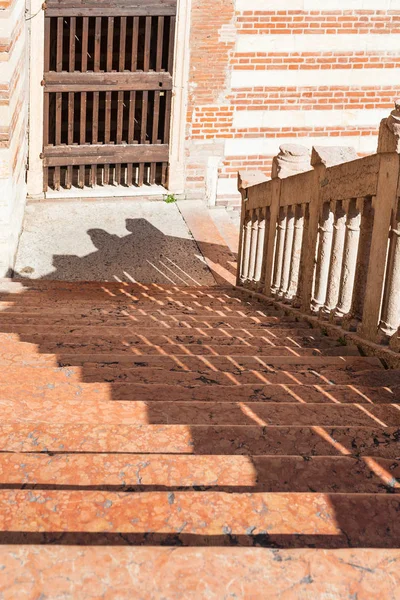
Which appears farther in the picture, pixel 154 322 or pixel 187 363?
pixel 154 322

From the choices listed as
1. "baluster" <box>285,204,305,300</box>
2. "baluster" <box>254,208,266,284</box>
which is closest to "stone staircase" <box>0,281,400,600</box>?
"baluster" <box>285,204,305,300</box>

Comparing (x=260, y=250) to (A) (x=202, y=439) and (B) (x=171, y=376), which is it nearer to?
(B) (x=171, y=376)

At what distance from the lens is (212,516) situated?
2.30 metres

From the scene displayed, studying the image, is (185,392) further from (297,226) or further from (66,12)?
(66,12)

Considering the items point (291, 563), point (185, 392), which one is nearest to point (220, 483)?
point (291, 563)

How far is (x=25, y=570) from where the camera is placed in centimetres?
190

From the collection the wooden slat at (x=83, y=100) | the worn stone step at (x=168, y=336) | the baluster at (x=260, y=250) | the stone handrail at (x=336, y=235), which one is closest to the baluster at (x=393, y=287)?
the stone handrail at (x=336, y=235)

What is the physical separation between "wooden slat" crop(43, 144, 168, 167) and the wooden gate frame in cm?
14

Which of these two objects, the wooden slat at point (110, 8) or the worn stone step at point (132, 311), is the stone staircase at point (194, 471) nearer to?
the worn stone step at point (132, 311)

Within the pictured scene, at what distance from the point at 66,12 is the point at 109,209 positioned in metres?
2.53

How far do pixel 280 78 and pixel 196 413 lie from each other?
9.04 m

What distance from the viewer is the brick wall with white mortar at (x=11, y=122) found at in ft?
26.2

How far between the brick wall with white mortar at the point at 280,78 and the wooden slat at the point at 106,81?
0.46m

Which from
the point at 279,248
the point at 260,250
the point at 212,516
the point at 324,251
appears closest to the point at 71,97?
the point at 260,250
